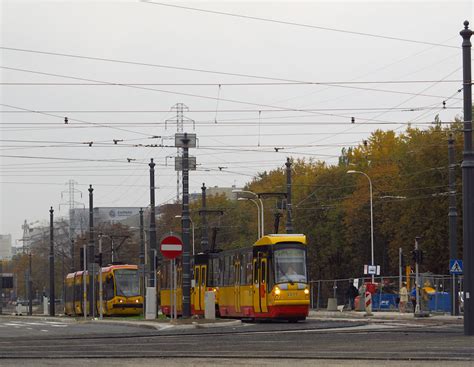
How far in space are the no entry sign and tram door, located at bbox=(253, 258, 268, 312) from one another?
7.17m

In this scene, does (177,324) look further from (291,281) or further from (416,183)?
(416,183)

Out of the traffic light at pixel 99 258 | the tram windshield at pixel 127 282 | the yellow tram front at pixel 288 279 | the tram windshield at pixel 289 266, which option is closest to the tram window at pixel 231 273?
the yellow tram front at pixel 288 279

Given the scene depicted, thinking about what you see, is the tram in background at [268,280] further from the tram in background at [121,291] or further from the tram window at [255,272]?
the tram in background at [121,291]

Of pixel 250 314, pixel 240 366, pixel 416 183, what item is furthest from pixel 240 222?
pixel 240 366

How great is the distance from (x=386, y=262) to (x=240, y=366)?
7996 centimetres

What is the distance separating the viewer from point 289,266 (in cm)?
4212

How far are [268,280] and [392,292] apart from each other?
22048 millimetres

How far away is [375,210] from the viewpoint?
→ 288ft

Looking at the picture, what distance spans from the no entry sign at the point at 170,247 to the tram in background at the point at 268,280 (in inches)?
265

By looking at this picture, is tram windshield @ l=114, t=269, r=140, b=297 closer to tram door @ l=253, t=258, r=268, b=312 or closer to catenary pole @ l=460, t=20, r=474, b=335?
tram door @ l=253, t=258, r=268, b=312

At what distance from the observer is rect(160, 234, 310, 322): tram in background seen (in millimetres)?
41688

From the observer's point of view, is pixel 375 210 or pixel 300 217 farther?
pixel 300 217

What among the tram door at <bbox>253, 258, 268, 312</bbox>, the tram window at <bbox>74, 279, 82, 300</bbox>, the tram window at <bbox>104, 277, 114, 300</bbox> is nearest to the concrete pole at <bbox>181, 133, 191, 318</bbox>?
the tram door at <bbox>253, 258, 268, 312</bbox>

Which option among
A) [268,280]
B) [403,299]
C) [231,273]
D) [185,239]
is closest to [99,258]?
[231,273]
